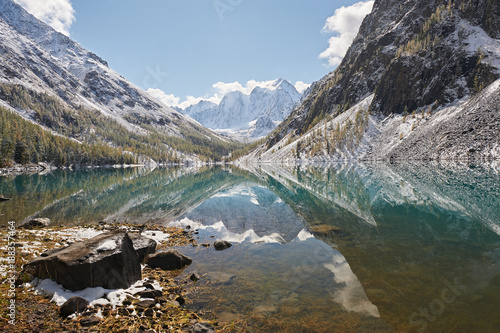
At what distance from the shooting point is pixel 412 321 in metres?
8.08

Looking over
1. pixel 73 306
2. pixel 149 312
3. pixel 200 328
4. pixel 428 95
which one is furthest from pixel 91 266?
pixel 428 95

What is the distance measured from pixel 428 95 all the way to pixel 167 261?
153926 millimetres

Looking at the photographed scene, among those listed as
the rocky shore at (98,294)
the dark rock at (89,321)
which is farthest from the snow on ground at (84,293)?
the dark rock at (89,321)

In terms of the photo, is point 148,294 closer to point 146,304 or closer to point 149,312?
point 146,304

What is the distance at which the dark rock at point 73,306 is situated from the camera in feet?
26.2

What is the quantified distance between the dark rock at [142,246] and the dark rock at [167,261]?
0.49 m

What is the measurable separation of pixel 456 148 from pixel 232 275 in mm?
100832

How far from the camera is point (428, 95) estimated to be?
125812 mm

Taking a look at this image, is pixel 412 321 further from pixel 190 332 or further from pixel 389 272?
pixel 190 332

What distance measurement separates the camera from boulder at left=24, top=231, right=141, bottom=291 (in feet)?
30.1

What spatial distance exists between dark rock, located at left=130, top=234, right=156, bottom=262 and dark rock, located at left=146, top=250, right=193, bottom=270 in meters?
0.49

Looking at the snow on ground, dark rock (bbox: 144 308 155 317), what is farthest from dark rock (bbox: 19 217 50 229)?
dark rock (bbox: 144 308 155 317)

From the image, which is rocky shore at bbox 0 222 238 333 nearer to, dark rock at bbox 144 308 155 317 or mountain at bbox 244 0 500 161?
dark rock at bbox 144 308 155 317

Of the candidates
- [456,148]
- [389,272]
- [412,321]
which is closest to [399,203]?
[389,272]
